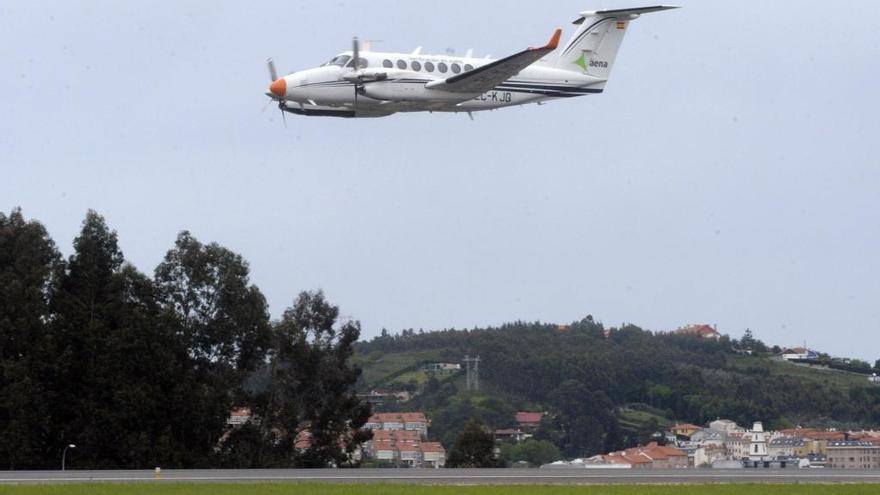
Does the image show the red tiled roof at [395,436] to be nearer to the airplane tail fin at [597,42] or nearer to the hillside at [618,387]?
the hillside at [618,387]

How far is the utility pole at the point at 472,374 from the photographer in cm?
8888

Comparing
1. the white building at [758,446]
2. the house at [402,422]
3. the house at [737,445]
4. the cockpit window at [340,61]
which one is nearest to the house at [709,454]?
the house at [737,445]

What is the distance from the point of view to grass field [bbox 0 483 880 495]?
108 ft

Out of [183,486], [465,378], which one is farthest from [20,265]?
[465,378]

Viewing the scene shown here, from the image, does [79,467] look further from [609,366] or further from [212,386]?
[609,366]

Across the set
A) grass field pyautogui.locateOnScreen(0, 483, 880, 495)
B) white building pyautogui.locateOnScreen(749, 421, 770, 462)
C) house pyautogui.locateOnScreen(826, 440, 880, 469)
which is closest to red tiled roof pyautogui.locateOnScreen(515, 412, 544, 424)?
white building pyautogui.locateOnScreen(749, 421, 770, 462)

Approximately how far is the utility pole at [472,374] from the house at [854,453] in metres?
29.4

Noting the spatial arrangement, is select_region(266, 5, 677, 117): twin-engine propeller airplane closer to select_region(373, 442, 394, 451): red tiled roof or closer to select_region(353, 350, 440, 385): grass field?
select_region(373, 442, 394, 451): red tiled roof

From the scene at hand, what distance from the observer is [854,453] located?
62.9m

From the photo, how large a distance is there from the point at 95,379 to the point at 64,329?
279cm

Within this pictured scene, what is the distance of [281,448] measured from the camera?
199ft

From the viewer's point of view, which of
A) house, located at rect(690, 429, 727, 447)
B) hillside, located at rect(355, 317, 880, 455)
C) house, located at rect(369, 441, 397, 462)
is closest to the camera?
house, located at rect(690, 429, 727, 447)

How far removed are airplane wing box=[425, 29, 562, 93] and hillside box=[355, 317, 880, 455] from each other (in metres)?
31.4

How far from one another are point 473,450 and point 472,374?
104 ft
